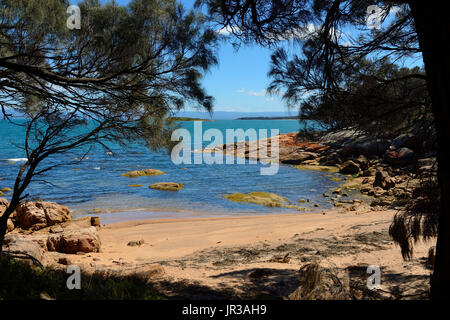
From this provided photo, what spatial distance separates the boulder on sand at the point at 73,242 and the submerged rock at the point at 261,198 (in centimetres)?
933

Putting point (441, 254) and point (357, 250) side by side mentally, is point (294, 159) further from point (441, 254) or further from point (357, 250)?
point (441, 254)

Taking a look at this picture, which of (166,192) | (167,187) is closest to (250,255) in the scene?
(166,192)

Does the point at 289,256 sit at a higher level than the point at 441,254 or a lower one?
lower

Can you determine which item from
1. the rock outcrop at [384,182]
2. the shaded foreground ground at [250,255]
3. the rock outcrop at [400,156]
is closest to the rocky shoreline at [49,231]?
the shaded foreground ground at [250,255]

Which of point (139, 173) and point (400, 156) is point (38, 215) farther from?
point (400, 156)

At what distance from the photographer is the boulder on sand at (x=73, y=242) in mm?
8625

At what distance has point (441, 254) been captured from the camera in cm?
335

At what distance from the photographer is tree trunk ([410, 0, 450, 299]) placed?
3100mm

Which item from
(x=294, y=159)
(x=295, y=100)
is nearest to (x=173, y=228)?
(x=295, y=100)

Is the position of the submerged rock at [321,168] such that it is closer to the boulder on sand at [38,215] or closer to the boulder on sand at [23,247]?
the boulder on sand at [38,215]

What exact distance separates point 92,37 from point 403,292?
5376 mm

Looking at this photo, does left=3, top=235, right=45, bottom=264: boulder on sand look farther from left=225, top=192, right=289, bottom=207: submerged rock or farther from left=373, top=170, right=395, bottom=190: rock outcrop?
left=373, top=170, right=395, bottom=190: rock outcrop

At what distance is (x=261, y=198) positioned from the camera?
17.6 metres
